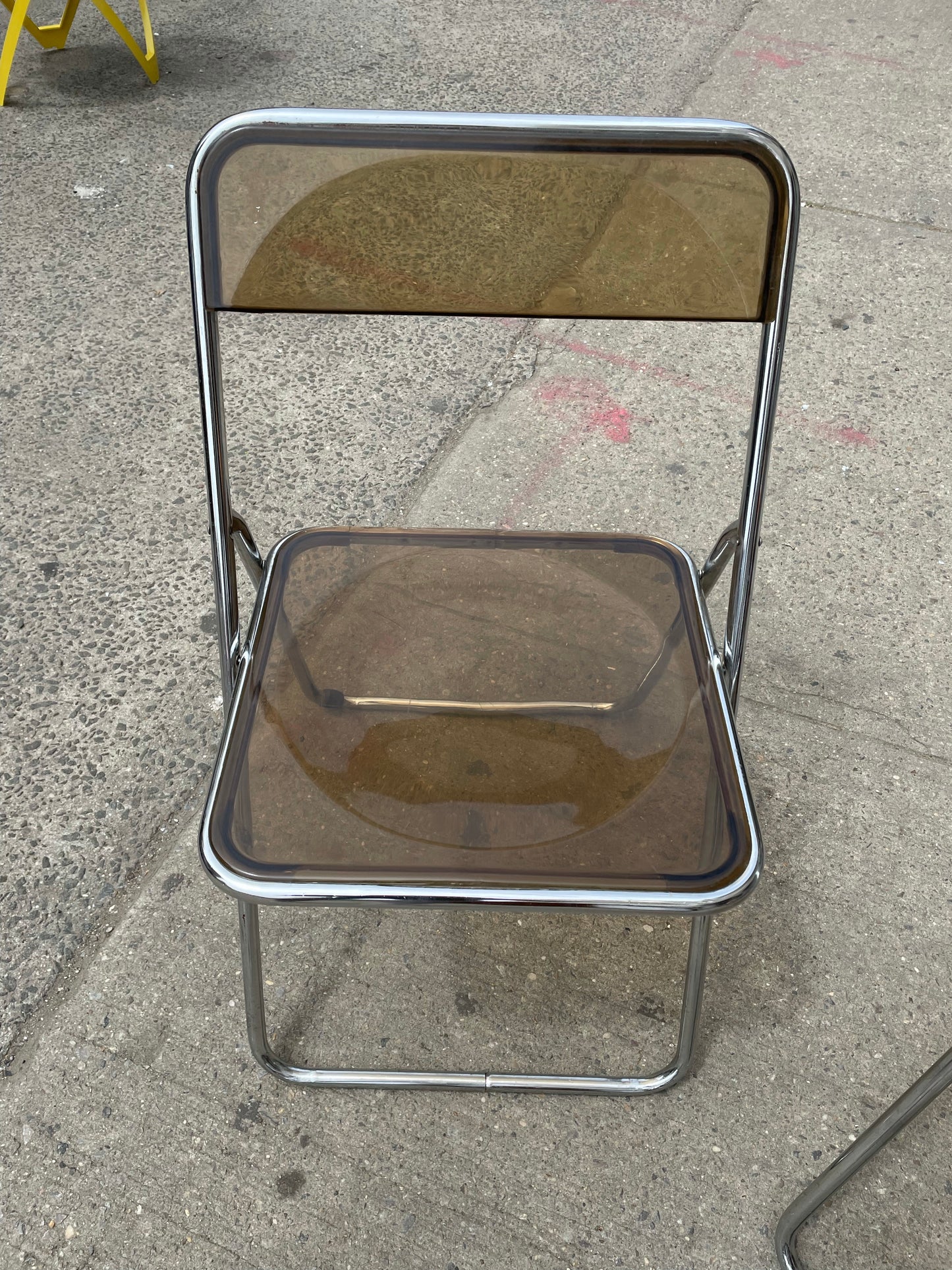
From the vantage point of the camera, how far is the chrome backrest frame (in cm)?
112

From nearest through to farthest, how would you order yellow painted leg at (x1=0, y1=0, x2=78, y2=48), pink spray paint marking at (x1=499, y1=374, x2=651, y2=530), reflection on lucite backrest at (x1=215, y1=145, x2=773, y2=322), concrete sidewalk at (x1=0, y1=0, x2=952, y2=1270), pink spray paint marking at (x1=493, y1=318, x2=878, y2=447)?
1. reflection on lucite backrest at (x1=215, y1=145, x2=773, y2=322)
2. concrete sidewalk at (x1=0, y1=0, x2=952, y2=1270)
3. pink spray paint marking at (x1=499, y1=374, x2=651, y2=530)
4. pink spray paint marking at (x1=493, y1=318, x2=878, y2=447)
5. yellow painted leg at (x1=0, y1=0, x2=78, y2=48)

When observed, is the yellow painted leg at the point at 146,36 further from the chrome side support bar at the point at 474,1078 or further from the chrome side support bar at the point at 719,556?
the chrome side support bar at the point at 474,1078

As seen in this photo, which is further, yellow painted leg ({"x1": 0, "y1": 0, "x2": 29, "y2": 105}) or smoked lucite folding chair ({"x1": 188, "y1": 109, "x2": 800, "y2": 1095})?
yellow painted leg ({"x1": 0, "y1": 0, "x2": 29, "y2": 105})

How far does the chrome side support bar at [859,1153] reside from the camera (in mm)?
1055

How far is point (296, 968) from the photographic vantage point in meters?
1.53

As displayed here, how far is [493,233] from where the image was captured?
1.25 meters

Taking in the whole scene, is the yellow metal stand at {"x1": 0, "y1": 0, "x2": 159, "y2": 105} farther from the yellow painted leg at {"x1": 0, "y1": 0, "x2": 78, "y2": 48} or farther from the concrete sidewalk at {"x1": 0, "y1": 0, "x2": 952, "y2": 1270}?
the concrete sidewalk at {"x1": 0, "y1": 0, "x2": 952, "y2": 1270}

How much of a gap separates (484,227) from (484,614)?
17.3 inches

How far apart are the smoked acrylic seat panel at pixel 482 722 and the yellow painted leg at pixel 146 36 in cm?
286

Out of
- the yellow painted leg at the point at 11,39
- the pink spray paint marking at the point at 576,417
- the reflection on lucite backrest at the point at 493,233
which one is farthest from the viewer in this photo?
the yellow painted leg at the point at 11,39

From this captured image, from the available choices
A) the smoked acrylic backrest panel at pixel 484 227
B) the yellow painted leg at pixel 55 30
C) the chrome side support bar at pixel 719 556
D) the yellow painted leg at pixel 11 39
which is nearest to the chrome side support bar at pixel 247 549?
the smoked acrylic backrest panel at pixel 484 227

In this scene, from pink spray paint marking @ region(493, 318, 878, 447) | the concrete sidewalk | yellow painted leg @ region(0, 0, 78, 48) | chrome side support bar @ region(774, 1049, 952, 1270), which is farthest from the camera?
yellow painted leg @ region(0, 0, 78, 48)

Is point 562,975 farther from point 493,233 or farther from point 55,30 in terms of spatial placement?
point 55,30

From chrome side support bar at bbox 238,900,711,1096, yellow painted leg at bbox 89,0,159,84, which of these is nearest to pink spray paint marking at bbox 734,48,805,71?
yellow painted leg at bbox 89,0,159,84
